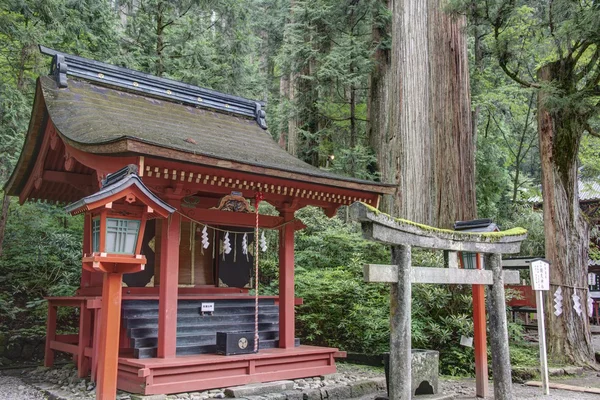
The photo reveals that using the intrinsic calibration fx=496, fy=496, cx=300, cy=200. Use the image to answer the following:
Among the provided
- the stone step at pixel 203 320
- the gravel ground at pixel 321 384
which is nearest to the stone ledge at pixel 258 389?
the gravel ground at pixel 321 384

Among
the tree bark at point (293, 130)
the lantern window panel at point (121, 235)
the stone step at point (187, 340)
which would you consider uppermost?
the tree bark at point (293, 130)

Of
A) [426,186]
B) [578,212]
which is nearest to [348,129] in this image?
[426,186]

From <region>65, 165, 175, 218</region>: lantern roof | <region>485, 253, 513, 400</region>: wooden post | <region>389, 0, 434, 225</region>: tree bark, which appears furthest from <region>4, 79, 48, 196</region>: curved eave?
<region>485, 253, 513, 400</region>: wooden post

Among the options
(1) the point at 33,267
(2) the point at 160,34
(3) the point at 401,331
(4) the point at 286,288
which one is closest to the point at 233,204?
(4) the point at 286,288

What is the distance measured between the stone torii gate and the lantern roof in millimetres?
2132

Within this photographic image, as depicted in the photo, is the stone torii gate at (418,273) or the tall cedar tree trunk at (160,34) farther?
the tall cedar tree trunk at (160,34)

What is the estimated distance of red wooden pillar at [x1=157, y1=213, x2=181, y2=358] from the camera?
269 inches

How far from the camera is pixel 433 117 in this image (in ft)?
34.3

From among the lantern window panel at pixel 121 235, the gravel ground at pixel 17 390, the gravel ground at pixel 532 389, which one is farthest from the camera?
the gravel ground at pixel 532 389

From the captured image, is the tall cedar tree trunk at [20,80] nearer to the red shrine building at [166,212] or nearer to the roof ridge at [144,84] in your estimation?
the red shrine building at [166,212]

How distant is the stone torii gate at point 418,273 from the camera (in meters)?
5.21

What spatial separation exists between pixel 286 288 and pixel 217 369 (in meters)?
1.84

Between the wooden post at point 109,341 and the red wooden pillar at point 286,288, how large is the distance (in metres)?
3.38

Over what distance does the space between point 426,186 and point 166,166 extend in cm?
576
